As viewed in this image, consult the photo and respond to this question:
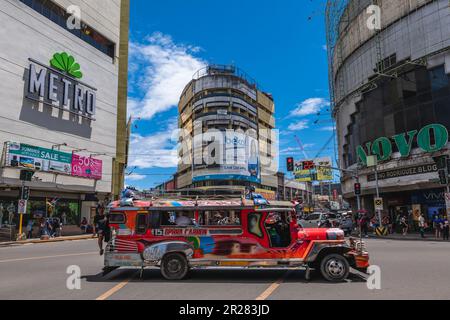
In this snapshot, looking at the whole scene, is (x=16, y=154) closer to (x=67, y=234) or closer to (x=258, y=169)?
(x=67, y=234)

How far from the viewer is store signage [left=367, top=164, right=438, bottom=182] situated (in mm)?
29578

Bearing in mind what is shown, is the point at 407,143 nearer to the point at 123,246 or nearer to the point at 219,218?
the point at 219,218

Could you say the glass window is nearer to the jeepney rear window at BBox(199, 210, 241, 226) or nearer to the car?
the car

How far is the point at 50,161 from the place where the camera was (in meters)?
32.7

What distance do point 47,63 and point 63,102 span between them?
372cm

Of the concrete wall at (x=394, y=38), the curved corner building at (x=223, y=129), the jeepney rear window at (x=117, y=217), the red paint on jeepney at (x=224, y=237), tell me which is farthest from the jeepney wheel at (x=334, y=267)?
the curved corner building at (x=223, y=129)

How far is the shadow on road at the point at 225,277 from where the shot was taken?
389 inches

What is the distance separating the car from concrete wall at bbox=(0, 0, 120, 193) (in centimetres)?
2302

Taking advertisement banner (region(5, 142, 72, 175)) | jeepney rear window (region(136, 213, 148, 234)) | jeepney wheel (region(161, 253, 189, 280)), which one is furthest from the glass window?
jeepney wheel (region(161, 253, 189, 280))

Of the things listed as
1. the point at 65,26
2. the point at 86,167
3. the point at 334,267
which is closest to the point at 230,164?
the point at 86,167

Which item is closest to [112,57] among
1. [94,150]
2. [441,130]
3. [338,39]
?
[94,150]

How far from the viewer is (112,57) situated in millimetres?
43281

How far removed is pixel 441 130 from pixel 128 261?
91.5 ft

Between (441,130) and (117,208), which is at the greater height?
(441,130)
